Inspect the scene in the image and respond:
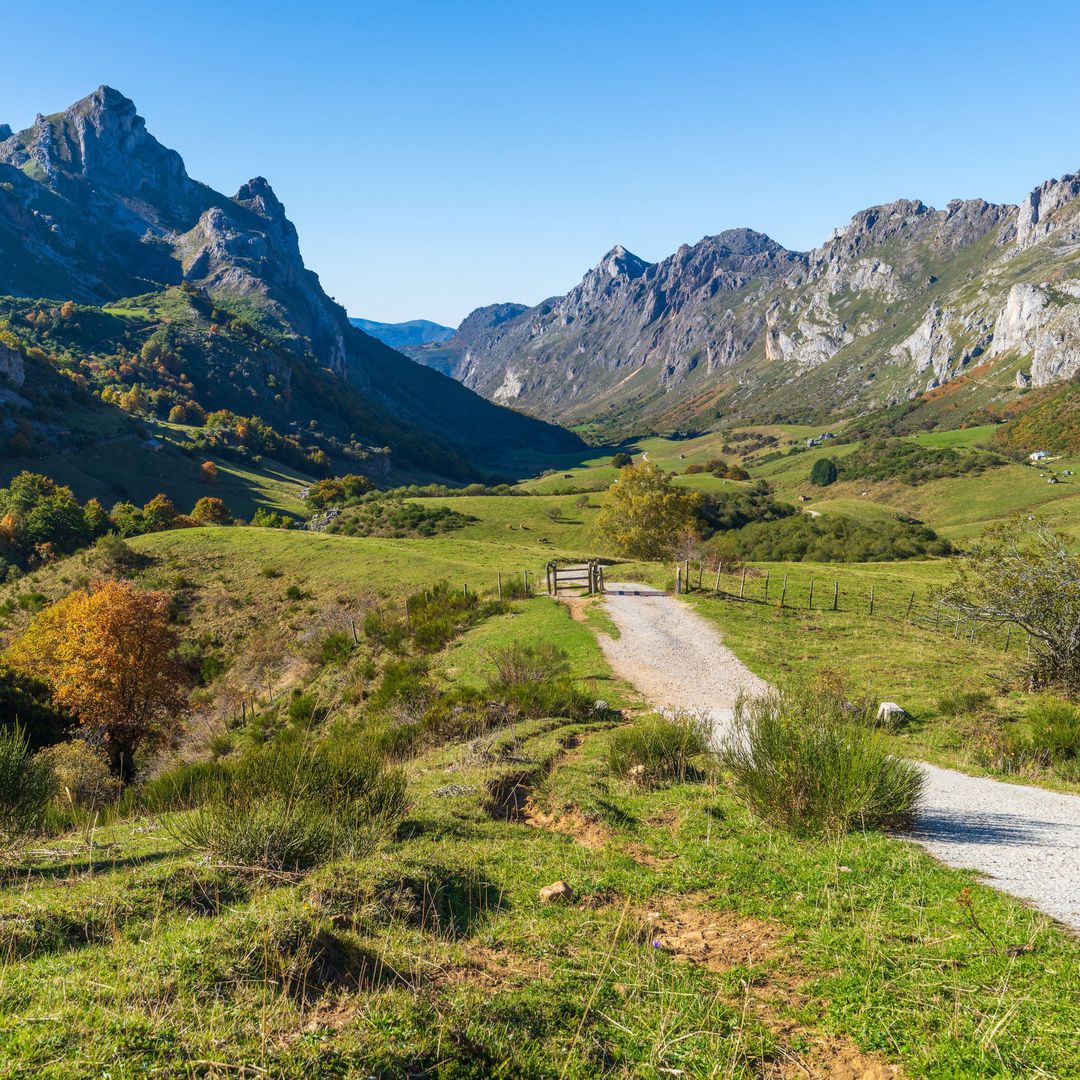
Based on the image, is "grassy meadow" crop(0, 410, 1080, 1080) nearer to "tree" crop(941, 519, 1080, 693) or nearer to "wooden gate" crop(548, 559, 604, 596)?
"tree" crop(941, 519, 1080, 693)

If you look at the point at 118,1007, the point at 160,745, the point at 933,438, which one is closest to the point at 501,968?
the point at 118,1007

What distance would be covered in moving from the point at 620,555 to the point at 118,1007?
49025 mm

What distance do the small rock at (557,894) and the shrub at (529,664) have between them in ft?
37.8

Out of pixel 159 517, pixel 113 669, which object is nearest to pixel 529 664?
pixel 113 669

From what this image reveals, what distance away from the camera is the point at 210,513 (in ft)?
263

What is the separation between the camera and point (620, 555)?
52.0 metres

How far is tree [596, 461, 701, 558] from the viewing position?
51.3 meters

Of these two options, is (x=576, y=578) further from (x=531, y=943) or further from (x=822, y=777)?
(x=531, y=943)

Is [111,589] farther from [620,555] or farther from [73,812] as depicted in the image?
[620,555]

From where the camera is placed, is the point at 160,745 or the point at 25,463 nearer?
the point at 160,745

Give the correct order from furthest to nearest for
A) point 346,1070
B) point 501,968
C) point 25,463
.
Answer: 1. point 25,463
2. point 501,968
3. point 346,1070

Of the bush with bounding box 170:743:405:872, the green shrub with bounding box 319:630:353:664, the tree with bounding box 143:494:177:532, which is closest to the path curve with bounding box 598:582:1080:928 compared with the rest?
the bush with bounding box 170:743:405:872

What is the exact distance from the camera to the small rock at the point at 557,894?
261 inches

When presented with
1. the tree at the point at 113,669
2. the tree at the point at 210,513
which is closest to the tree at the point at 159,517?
the tree at the point at 210,513
